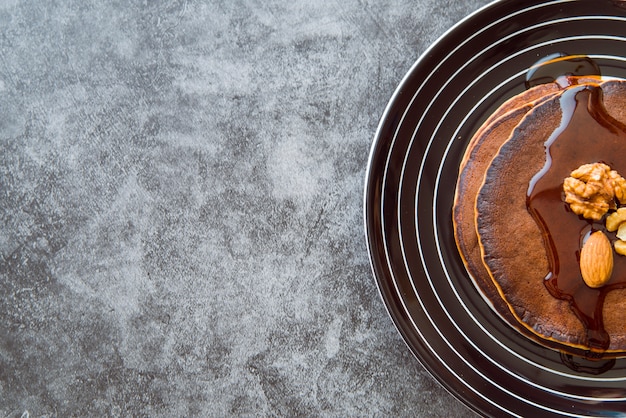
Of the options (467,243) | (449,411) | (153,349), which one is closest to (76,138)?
(153,349)

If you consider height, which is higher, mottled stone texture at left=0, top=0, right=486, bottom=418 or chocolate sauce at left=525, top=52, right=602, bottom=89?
chocolate sauce at left=525, top=52, right=602, bottom=89

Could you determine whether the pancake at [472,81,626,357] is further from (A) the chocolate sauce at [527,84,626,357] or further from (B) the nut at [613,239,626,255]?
(B) the nut at [613,239,626,255]

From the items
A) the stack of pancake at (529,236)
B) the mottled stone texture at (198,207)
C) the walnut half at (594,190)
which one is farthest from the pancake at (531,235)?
the mottled stone texture at (198,207)

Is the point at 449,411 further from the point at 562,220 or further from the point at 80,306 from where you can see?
the point at 80,306

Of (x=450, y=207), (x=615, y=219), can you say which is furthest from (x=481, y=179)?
(x=615, y=219)

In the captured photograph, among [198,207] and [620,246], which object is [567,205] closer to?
[620,246]

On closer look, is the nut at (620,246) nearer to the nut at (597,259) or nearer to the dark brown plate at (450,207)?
the nut at (597,259)

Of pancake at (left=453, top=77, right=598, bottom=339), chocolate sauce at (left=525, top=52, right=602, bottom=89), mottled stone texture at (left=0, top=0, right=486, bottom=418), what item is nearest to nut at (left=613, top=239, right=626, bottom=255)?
pancake at (left=453, top=77, right=598, bottom=339)
